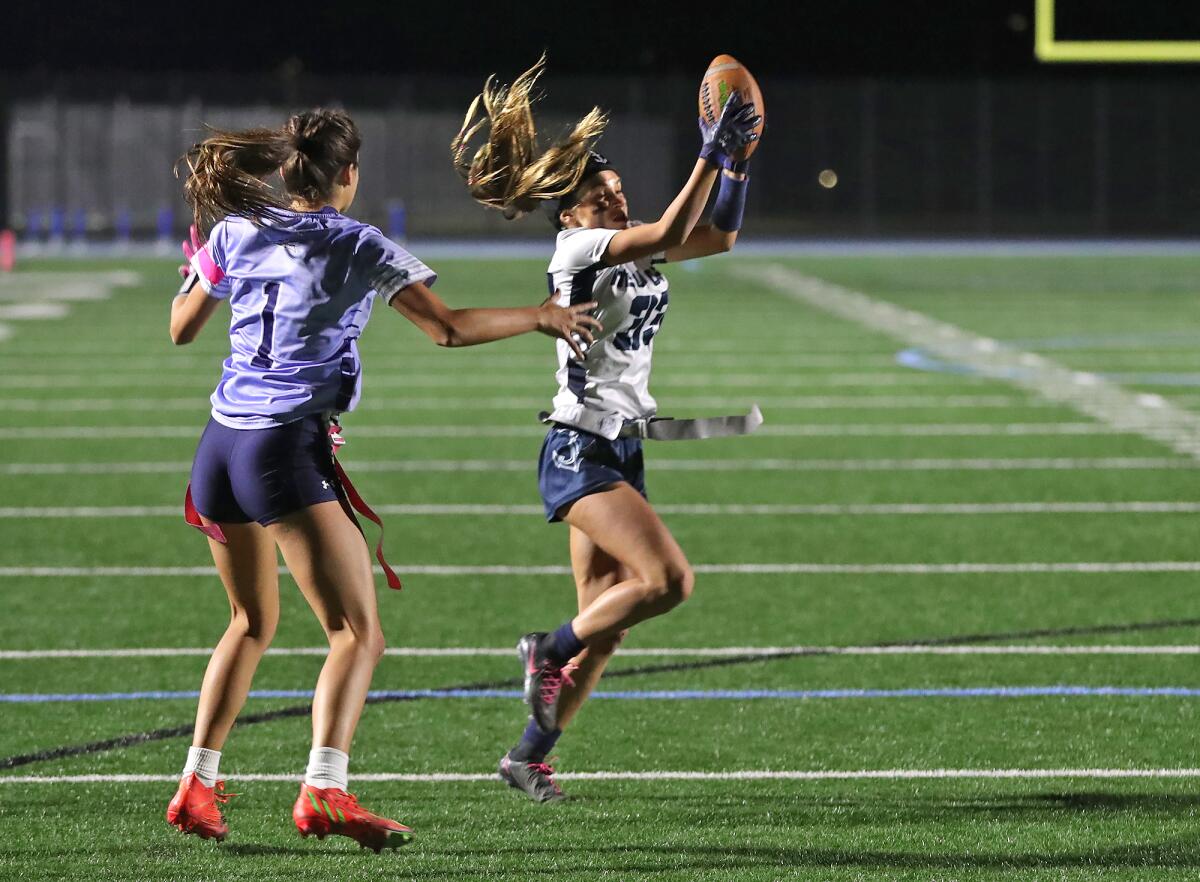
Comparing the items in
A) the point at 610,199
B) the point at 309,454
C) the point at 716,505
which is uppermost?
the point at 610,199

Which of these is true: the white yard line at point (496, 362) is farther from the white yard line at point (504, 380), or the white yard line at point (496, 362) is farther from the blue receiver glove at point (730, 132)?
the blue receiver glove at point (730, 132)

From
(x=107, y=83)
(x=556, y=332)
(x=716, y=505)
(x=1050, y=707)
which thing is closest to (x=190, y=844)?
(x=556, y=332)

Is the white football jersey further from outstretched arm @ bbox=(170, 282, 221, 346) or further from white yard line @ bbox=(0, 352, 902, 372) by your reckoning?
white yard line @ bbox=(0, 352, 902, 372)

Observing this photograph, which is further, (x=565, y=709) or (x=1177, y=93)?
(x=1177, y=93)

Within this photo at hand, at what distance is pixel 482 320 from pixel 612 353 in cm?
73

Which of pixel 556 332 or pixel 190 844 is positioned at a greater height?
pixel 556 332

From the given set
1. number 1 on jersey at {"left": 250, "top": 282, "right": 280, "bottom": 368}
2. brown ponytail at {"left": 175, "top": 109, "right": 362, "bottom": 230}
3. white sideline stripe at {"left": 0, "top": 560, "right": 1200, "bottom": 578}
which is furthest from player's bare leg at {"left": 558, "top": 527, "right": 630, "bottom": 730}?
white sideline stripe at {"left": 0, "top": 560, "right": 1200, "bottom": 578}

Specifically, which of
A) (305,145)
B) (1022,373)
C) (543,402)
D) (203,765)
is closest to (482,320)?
(305,145)

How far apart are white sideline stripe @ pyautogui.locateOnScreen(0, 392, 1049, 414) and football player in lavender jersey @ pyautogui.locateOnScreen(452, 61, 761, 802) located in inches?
345

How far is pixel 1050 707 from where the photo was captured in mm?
6223

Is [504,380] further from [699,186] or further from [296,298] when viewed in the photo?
[296,298]

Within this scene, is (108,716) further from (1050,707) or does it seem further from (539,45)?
(539,45)

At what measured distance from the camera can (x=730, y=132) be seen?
4875 millimetres

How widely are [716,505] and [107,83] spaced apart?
1400 inches
